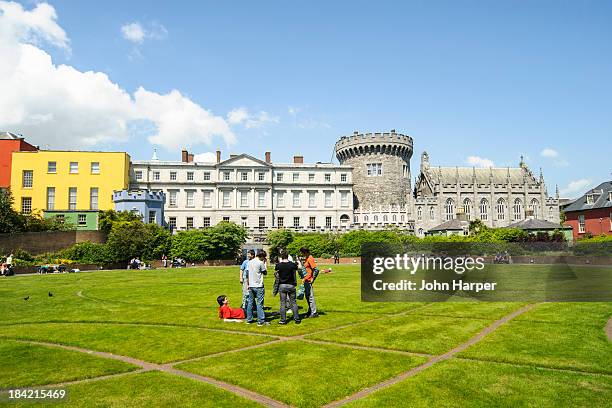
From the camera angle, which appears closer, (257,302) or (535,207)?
(257,302)

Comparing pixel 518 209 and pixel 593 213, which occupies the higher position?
pixel 518 209

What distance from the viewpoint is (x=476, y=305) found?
15938mm

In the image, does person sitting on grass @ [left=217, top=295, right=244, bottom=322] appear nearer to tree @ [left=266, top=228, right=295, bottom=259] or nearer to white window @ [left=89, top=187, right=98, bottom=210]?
tree @ [left=266, top=228, right=295, bottom=259]

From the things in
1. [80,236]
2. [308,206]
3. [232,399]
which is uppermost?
[308,206]

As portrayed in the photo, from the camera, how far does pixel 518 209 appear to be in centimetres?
7600

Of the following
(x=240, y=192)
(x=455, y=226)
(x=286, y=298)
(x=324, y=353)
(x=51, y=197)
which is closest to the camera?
(x=324, y=353)

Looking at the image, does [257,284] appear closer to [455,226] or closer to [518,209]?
[455,226]

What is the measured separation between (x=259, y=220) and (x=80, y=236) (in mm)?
28628

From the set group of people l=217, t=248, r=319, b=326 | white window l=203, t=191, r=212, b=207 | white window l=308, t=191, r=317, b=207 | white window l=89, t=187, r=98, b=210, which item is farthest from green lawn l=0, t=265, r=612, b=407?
white window l=308, t=191, r=317, b=207

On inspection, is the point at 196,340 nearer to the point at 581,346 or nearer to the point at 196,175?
the point at 581,346

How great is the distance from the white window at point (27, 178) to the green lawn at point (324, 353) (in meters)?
50.1

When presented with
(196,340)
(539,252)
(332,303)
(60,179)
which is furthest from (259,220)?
(196,340)

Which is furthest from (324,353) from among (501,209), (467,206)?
(501,209)

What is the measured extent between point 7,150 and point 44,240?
24.3m
